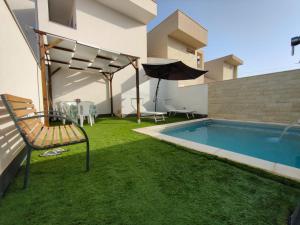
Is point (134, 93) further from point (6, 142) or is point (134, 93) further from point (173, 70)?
point (6, 142)

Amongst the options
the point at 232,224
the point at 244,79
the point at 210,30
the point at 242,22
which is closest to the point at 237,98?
the point at 244,79

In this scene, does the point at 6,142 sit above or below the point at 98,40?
below

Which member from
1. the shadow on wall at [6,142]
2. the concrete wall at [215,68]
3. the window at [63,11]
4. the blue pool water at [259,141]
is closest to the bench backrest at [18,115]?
the shadow on wall at [6,142]

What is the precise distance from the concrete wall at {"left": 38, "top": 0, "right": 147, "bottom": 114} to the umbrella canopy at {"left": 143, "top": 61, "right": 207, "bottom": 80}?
89.4 inches

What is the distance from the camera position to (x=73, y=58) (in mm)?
5648

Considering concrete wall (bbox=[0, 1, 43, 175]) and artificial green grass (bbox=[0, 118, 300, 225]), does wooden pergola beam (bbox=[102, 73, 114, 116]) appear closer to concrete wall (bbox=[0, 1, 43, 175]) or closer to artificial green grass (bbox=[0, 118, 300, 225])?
concrete wall (bbox=[0, 1, 43, 175])

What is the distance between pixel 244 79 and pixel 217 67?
39.4ft

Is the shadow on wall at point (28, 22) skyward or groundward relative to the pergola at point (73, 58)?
skyward

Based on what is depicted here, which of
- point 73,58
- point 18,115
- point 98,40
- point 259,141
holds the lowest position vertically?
point 259,141

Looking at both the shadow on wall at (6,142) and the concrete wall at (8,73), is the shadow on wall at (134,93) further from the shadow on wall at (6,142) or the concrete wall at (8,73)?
the shadow on wall at (6,142)

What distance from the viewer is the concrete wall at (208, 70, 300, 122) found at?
5.15 meters

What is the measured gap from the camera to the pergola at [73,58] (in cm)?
385

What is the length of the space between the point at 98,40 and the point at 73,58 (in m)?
2.64

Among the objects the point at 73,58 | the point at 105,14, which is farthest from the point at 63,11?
the point at 73,58
